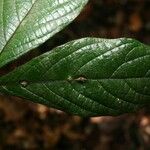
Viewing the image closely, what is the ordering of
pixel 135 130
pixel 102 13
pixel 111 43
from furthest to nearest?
pixel 102 13, pixel 135 130, pixel 111 43

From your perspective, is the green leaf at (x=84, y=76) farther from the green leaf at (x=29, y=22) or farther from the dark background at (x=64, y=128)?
the dark background at (x=64, y=128)

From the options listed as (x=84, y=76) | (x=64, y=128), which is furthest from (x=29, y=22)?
(x=64, y=128)

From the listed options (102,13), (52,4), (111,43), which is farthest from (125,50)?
(102,13)

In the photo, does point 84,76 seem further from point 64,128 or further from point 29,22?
point 64,128

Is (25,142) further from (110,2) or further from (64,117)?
(110,2)

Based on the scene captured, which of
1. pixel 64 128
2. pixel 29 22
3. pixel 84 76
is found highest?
pixel 29 22

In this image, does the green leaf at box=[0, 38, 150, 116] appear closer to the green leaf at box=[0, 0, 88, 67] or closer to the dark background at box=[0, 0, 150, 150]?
the green leaf at box=[0, 0, 88, 67]

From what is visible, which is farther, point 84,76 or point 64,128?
point 64,128
